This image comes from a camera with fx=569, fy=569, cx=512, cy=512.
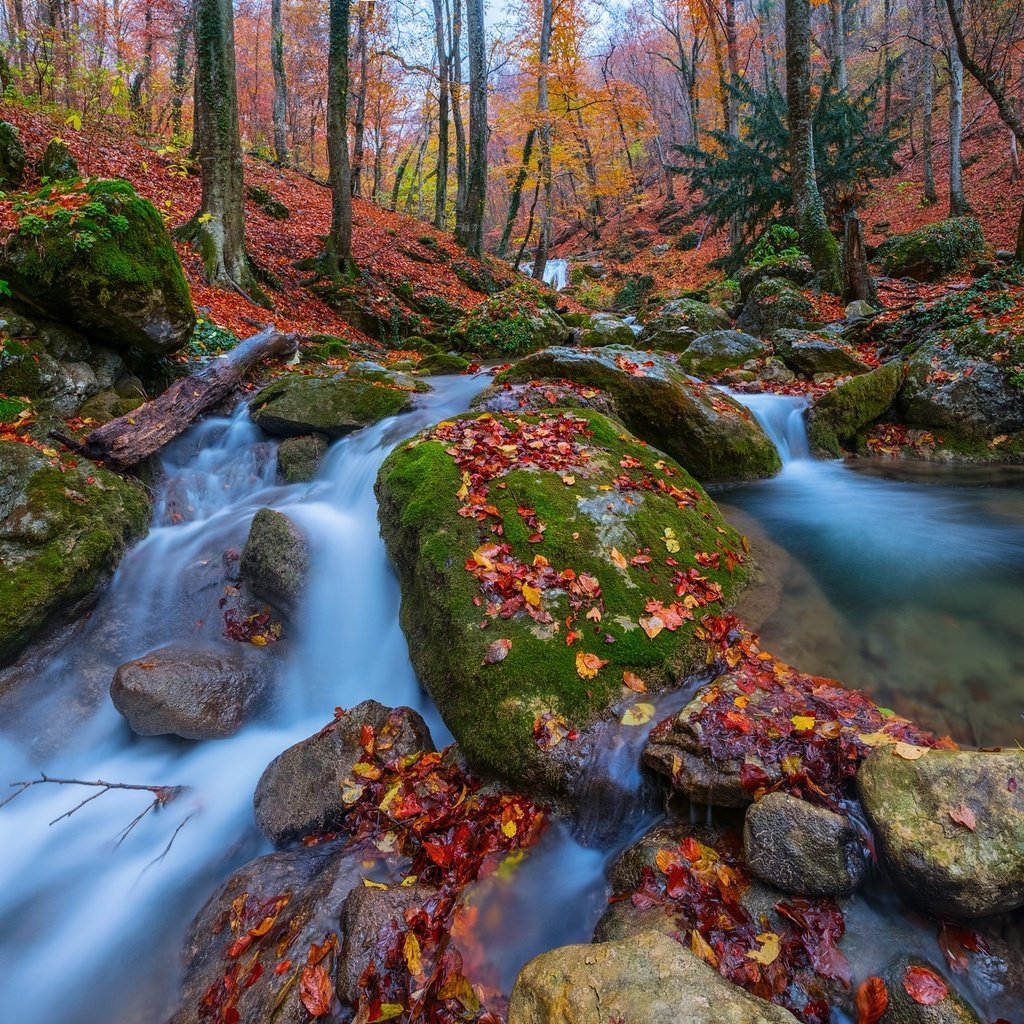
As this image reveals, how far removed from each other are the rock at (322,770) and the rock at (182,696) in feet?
2.09

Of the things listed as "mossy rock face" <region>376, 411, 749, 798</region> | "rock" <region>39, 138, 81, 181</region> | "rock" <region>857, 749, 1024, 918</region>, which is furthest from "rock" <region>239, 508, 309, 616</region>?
"rock" <region>39, 138, 81, 181</region>

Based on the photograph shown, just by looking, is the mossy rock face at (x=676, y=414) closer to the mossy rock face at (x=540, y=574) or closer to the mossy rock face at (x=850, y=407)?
the mossy rock face at (x=850, y=407)

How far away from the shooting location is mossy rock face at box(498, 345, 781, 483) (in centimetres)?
658

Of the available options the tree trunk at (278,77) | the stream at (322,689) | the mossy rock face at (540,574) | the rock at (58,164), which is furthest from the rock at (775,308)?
the tree trunk at (278,77)

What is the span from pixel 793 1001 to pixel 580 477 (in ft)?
10.8

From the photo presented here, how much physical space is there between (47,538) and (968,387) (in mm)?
10082

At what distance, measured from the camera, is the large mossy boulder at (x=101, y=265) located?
5469 millimetres

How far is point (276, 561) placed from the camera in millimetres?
4918

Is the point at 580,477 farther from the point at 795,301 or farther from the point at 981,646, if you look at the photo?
the point at 795,301

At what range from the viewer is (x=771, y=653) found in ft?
11.9

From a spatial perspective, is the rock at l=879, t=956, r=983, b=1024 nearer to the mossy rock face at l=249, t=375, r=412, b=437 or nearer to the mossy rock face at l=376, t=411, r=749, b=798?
the mossy rock face at l=376, t=411, r=749, b=798

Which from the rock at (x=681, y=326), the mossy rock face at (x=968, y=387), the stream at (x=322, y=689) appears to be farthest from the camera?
the rock at (x=681, y=326)

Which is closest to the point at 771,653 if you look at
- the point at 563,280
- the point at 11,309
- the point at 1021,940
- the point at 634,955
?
the point at 1021,940

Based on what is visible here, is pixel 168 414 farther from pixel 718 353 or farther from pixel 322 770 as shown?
pixel 718 353
